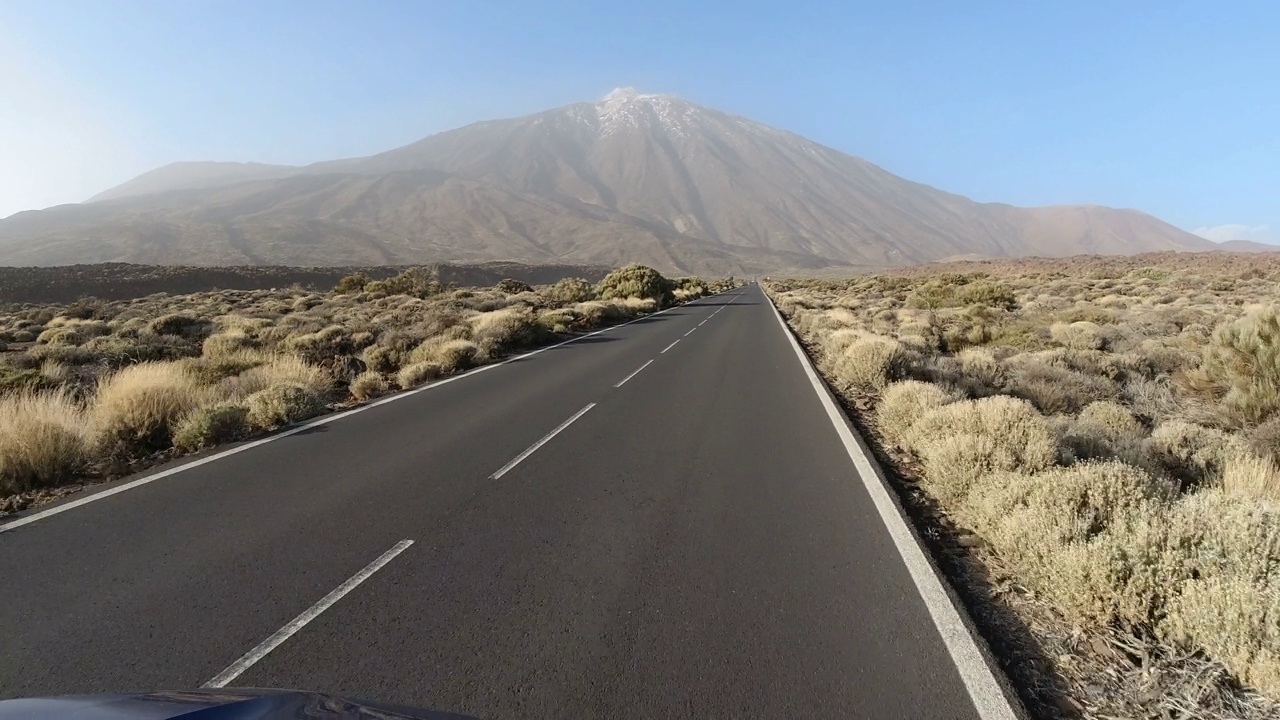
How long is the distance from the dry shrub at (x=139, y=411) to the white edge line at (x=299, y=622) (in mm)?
5496

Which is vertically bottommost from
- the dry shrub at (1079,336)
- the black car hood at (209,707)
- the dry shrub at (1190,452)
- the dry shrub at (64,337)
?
the dry shrub at (64,337)

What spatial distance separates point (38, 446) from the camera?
7039mm

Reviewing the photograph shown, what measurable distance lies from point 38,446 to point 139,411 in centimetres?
173

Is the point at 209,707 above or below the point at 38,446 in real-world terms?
above

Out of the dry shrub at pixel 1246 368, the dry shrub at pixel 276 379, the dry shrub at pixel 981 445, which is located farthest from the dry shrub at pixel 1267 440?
the dry shrub at pixel 276 379

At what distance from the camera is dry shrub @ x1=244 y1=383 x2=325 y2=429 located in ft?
31.3

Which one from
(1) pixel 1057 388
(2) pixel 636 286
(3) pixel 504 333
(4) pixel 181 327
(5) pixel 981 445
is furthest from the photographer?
(2) pixel 636 286

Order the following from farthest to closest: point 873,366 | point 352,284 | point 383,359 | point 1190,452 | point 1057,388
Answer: point 352,284 → point 383,359 → point 873,366 → point 1057,388 → point 1190,452

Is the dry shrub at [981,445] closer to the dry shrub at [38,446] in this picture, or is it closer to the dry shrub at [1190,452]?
the dry shrub at [1190,452]

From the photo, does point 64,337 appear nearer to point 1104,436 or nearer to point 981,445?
point 981,445

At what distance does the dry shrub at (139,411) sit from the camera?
826cm

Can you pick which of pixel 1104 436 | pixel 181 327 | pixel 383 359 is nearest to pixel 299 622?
pixel 1104 436

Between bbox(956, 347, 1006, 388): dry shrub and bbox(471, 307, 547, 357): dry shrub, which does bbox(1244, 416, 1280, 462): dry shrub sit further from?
bbox(471, 307, 547, 357): dry shrub

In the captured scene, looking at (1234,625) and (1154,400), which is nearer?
(1234,625)
